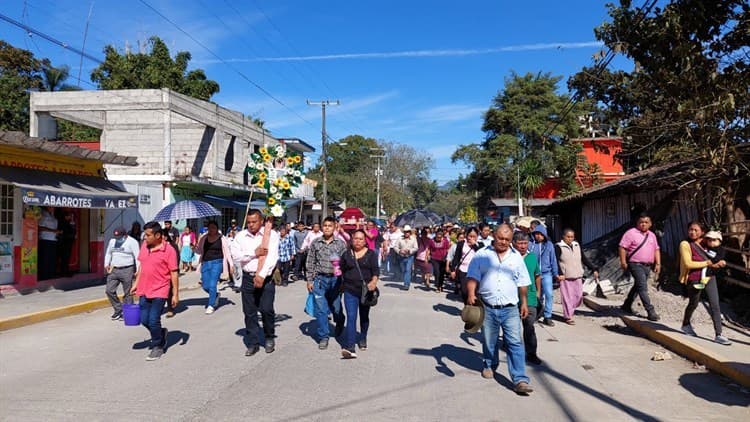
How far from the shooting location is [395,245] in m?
16.2

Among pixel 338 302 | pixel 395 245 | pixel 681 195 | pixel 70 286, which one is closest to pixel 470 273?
pixel 338 302

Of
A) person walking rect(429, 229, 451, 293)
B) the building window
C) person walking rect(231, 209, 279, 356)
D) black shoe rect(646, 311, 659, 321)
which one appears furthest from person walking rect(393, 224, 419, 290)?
the building window

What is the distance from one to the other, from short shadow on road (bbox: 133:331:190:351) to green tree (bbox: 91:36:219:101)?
29.4m

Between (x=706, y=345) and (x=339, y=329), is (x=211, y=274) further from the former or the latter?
(x=706, y=345)

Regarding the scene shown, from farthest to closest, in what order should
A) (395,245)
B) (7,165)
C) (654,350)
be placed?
(395,245) < (7,165) < (654,350)

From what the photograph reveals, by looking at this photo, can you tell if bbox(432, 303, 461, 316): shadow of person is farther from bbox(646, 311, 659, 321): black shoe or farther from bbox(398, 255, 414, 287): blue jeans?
bbox(646, 311, 659, 321): black shoe

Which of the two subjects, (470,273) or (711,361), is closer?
(470,273)

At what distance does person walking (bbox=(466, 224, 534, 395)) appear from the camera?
19.2 ft

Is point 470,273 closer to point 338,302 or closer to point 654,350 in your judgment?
point 338,302

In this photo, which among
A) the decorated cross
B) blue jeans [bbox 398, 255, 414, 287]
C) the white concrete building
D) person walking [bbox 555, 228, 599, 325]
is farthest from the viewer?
the white concrete building

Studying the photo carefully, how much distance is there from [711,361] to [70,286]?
45.1 feet

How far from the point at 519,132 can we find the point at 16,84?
29464 millimetres

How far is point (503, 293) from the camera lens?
19.6ft

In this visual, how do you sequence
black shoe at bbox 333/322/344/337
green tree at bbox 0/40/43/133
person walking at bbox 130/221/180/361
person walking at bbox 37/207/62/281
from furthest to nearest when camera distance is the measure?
green tree at bbox 0/40/43/133, person walking at bbox 37/207/62/281, black shoe at bbox 333/322/344/337, person walking at bbox 130/221/180/361
